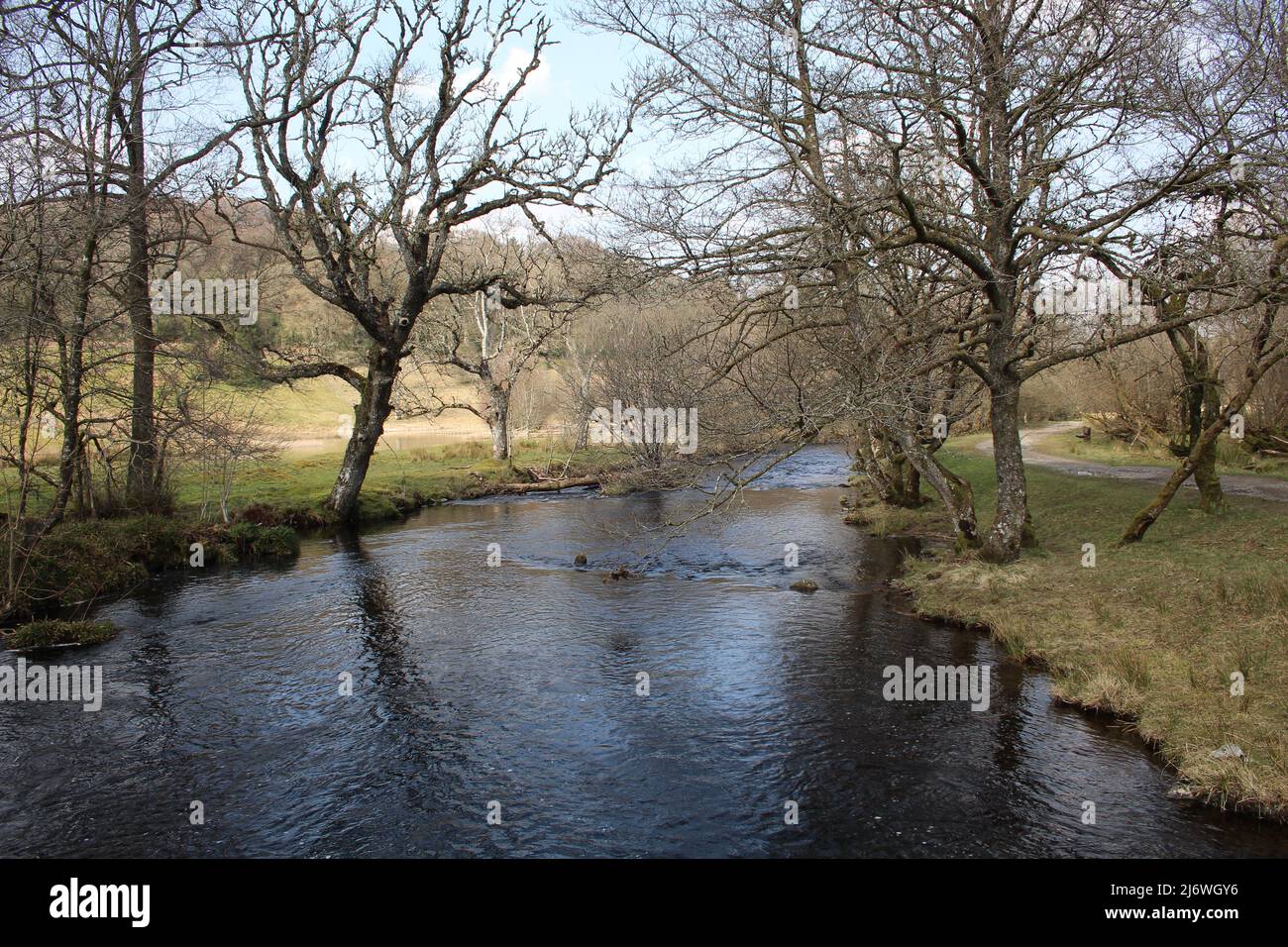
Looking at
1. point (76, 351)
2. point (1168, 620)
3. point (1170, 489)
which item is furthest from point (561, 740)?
point (1170, 489)

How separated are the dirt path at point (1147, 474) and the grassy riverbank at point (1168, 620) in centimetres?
220

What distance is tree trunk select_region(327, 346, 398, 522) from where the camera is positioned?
22266 mm

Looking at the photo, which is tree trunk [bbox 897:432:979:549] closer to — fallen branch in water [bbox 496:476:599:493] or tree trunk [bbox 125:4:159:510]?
tree trunk [bbox 125:4:159:510]

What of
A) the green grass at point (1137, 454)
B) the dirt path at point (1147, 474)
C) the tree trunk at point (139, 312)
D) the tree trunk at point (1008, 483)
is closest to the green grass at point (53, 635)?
the tree trunk at point (139, 312)

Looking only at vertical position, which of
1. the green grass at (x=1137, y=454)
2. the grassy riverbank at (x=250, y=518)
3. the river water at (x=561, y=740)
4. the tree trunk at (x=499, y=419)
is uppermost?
the tree trunk at (x=499, y=419)

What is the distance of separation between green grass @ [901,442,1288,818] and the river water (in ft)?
1.39

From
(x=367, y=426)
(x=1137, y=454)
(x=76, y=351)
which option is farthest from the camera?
(x=1137, y=454)

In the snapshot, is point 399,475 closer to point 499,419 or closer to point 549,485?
point 549,485

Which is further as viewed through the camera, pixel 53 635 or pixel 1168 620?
pixel 53 635

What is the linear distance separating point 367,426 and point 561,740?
15.4 metres

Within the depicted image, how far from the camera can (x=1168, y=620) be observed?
11.2 m

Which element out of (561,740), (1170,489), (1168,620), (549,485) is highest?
(1170,489)

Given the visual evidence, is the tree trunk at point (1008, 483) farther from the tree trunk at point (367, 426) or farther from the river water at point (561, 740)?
the tree trunk at point (367, 426)

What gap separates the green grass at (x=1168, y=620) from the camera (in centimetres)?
817
